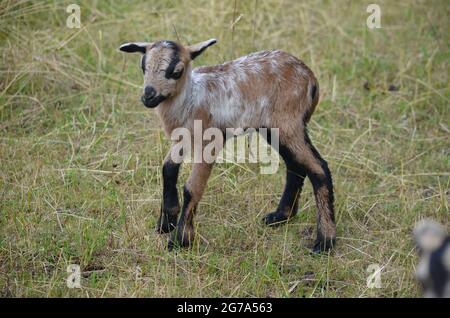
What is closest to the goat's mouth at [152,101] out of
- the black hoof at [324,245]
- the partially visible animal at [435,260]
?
the black hoof at [324,245]

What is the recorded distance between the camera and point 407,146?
23.9 feet

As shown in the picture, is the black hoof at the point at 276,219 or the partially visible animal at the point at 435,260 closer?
the partially visible animal at the point at 435,260

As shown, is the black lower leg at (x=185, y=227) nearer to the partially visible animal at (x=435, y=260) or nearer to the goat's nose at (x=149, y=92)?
the goat's nose at (x=149, y=92)

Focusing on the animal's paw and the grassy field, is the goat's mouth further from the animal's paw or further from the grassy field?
the grassy field

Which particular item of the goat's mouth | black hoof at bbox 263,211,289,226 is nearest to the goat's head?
the goat's mouth

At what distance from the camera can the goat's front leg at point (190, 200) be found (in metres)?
5.32

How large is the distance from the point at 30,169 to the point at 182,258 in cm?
186

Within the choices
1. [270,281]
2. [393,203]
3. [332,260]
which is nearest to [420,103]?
[393,203]

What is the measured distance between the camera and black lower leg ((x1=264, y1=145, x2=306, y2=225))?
5.82 metres

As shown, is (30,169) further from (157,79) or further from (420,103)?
(420,103)

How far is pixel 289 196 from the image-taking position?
5926 millimetres

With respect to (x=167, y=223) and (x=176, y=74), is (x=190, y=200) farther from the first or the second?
(x=176, y=74)

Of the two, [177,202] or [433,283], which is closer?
[433,283]
